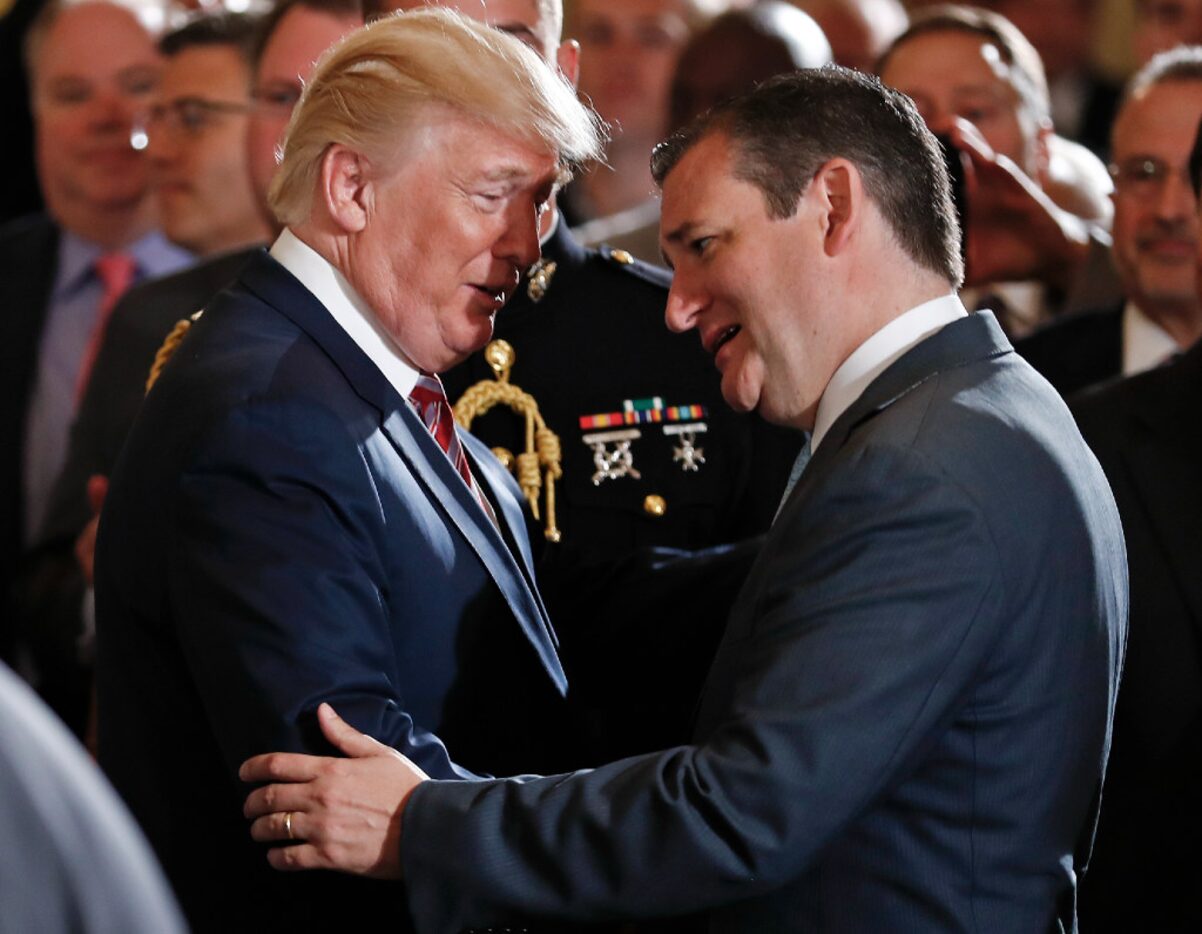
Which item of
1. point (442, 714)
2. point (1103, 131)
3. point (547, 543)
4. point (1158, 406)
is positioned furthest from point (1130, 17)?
point (442, 714)

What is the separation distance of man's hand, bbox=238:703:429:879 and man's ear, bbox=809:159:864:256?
0.73 meters

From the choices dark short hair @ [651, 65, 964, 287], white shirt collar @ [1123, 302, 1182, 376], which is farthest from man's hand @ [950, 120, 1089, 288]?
dark short hair @ [651, 65, 964, 287]

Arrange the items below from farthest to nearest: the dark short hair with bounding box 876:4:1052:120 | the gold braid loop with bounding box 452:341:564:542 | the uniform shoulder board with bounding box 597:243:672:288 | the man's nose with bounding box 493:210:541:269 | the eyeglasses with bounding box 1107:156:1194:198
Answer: the dark short hair with bounding box 876:4:1052:120, the eyeglasses with bounding box 1107:156:1194:198, the uniform shoulder board with bounding box 597:243:672:288, the gold braid loop with bounding box 452:341:564:542, the man's nose with bounding box 493:210:541:269

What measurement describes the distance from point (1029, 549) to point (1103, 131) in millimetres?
5576

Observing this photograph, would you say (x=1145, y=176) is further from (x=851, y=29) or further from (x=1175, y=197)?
(x=851, y=29)

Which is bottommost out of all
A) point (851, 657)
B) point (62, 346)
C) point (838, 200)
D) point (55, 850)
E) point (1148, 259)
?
point (62, 346)

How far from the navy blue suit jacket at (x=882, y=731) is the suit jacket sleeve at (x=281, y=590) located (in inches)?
5.9

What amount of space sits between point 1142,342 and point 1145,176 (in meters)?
0.38

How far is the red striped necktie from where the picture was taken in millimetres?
2451

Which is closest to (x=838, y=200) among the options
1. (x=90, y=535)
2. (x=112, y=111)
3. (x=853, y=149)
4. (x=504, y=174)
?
(x=853, y=149)

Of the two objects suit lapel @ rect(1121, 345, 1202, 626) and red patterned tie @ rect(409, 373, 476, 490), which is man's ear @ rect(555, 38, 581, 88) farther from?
suit lapel @ rect(1121, 345, 1202, 626)

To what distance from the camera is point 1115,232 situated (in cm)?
407

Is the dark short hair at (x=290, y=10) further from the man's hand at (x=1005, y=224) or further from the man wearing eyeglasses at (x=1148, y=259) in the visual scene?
the man wearing eyeglasses at (x=1148, y=259)

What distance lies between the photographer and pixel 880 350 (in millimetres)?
2104
